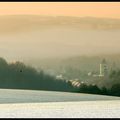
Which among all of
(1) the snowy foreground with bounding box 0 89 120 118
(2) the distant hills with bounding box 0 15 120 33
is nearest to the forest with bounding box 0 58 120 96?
(1) the snowy foreground with bounding box 0 89 120 118

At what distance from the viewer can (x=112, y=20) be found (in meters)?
3.77

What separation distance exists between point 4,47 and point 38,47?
1.04 ft

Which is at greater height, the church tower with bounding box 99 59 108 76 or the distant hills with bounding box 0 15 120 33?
the distant hills with bounding box 0 15 120 33

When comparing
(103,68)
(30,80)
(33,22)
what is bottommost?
(30,80)

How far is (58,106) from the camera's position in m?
3.70

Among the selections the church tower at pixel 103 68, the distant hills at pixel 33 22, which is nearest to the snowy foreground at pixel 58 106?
the church tower at pixel 103 68

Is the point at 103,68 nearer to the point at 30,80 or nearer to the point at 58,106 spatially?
the point at 58,106

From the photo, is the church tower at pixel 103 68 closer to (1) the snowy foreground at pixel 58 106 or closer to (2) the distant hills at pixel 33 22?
(1) the snowy foreground at pixel 58 106

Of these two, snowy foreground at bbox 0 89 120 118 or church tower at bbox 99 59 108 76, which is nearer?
snowy foreground at bbox 0 89 120 118

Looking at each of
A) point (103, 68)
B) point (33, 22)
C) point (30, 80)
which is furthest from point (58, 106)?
point (33, 22)

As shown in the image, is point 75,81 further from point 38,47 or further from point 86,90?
point 38,47

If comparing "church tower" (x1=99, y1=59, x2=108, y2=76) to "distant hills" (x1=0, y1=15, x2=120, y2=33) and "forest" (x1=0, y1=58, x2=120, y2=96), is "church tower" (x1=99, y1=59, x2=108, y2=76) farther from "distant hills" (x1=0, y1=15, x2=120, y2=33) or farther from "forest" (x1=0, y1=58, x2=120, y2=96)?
"distant hills" (x1=0, y1=15, x2=120, y2=33)

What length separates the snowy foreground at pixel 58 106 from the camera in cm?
358

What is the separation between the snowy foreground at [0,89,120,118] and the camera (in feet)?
11.8
